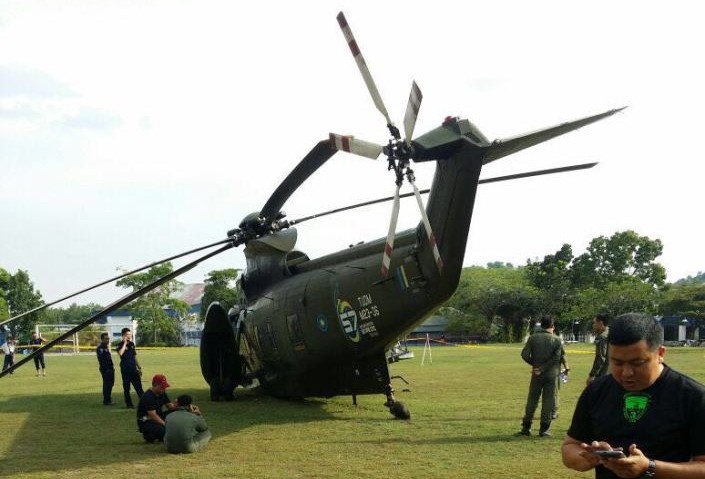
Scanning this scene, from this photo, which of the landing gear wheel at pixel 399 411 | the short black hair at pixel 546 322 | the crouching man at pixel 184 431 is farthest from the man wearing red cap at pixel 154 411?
the short black hair at pixel 546 322

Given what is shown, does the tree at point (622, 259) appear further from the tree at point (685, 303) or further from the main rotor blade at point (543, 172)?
the main rotor blade at point (543, 172)

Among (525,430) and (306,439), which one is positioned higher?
(525,430)

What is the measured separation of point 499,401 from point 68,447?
953 cm

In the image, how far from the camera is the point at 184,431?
11.1 metres

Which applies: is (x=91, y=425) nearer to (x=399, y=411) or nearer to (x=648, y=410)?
(x=399, y=411)

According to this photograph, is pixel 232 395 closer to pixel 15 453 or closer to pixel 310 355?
pixel 310 355

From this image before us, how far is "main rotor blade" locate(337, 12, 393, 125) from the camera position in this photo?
10391 mm

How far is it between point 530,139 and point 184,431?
7.37m

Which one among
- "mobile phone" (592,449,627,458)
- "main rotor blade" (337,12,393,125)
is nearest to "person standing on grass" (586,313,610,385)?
"main rotor blade" (337,12,393,125)

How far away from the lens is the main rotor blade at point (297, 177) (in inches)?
484

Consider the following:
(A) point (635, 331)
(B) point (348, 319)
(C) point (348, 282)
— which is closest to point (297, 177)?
(C) point (348, 282)

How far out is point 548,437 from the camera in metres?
11.5

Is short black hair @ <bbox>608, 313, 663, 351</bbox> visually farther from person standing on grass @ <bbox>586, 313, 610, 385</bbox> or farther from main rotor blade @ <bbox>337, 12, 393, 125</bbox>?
person standing on grass @ <bbox>586, 313, 610, 385</bbox>

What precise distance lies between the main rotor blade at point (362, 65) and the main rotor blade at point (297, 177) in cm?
101
